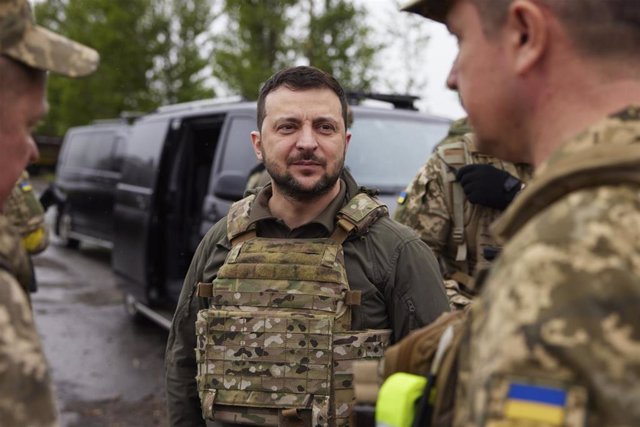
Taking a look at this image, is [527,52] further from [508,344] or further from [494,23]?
[508,344]

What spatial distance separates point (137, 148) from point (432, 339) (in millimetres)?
6417

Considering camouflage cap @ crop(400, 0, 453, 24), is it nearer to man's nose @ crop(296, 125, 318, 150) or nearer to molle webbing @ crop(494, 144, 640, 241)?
molle webbing @ crop(494, 144, 640, 241)

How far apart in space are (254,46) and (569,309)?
15.9 metres

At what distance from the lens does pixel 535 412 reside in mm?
990

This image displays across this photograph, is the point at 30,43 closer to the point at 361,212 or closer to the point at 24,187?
the point at 361,212

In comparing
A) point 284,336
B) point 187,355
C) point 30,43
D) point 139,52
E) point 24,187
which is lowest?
point 187,355

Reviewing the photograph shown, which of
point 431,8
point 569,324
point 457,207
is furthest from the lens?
point 457,207

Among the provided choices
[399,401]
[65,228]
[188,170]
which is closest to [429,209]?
[399,401]

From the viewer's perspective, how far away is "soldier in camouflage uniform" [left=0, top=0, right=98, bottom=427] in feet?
4.06

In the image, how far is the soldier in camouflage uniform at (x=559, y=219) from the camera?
38.4 inches

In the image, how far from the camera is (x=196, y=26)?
981 inches

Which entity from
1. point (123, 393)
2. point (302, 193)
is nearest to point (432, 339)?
point (302, 193)

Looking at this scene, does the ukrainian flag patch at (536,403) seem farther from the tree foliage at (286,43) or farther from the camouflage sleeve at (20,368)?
the tree foliage at (286,43)

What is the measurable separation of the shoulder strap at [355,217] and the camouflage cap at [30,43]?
1115 mm
